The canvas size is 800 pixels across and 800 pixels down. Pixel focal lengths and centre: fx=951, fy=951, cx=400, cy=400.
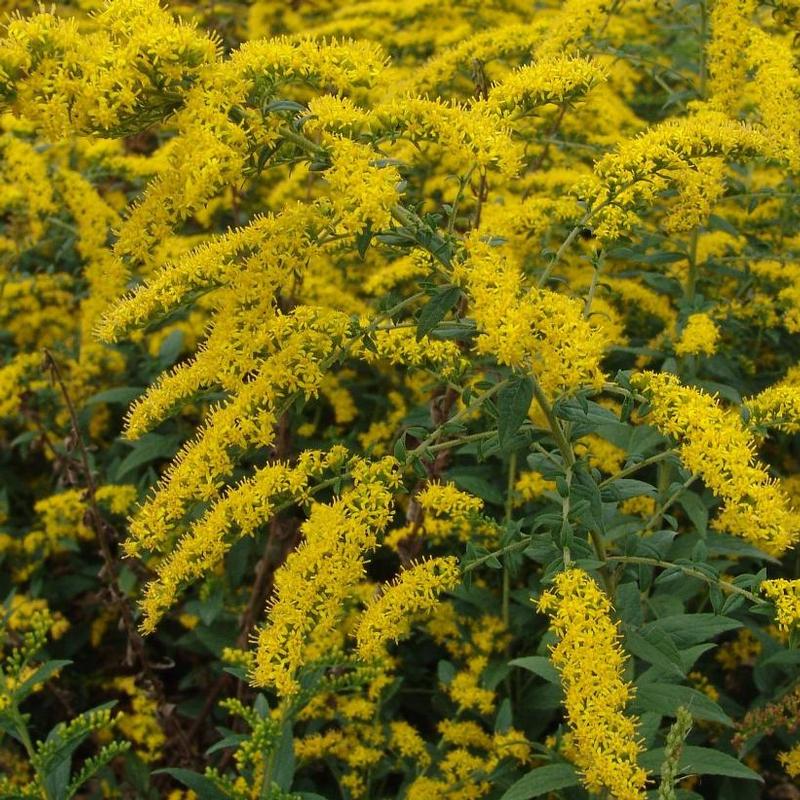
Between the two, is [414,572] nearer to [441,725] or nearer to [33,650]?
[441,725]

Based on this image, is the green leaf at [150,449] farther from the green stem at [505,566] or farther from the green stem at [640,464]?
the green stem at [640,464]

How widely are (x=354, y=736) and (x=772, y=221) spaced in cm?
288

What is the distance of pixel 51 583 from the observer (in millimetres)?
4551

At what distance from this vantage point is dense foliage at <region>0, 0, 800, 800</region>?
2240mm

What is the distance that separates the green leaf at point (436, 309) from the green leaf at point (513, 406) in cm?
25

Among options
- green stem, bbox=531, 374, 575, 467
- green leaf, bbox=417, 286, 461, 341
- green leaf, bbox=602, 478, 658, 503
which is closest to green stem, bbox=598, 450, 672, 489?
green leaf, bbox=602, 478, 658, 503

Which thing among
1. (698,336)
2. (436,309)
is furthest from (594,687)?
(698,336)

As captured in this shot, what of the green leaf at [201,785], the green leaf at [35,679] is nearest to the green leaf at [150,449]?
the green leaf at [35,679]

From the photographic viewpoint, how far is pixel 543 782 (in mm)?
2605

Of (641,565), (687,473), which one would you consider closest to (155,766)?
(641,565)

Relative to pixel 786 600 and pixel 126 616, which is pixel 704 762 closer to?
pixel 786 600

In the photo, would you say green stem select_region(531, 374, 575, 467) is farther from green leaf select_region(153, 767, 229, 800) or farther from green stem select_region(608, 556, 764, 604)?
green leaf select_region(153, 767, 229, 800)

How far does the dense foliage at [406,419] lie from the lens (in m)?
2.24

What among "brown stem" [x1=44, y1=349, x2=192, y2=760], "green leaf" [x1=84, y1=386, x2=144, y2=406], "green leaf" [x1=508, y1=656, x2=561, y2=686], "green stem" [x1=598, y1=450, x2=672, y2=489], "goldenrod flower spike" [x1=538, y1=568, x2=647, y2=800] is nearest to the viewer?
"goldenrod flower spike" [x1=538, y1=568, x2=647, y2=800]
